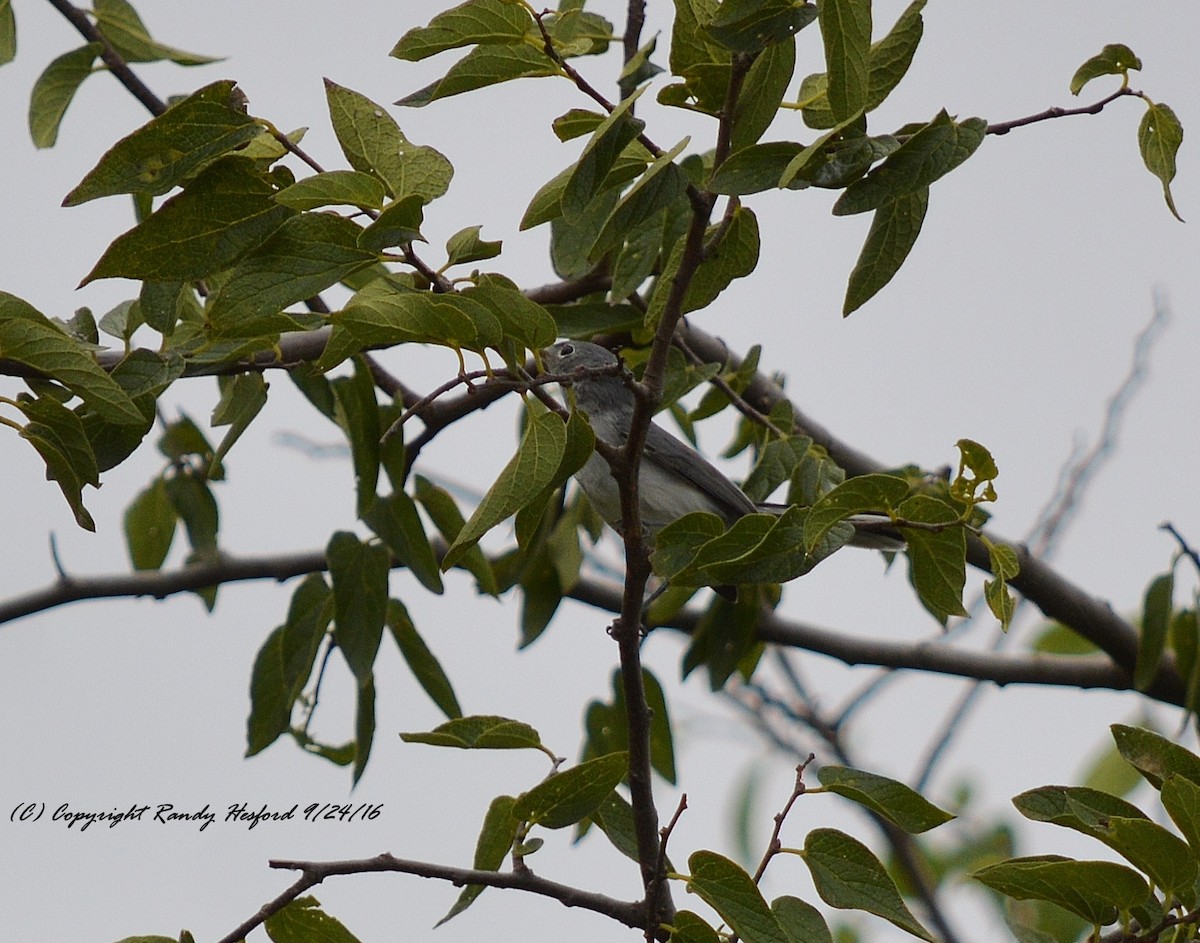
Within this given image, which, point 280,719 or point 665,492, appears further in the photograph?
point 665,492

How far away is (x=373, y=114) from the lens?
1.90 metres

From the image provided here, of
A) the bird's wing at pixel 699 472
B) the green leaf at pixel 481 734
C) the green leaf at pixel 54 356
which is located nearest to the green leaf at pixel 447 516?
the bird's wing at pixel 699 472

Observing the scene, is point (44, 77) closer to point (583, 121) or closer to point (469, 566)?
point (469, 566)

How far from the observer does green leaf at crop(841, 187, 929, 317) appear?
1.99m

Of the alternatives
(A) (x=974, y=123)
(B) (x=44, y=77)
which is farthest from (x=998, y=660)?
(B) (x=44, y=77)

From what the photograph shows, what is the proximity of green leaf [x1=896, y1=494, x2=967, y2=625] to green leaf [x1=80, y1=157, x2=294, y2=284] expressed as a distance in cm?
109

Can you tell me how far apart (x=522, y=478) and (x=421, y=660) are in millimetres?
1699

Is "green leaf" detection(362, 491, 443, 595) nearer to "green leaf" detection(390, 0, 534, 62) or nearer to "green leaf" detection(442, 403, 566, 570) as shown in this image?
"green leaf" detection(442, 403, 566, 570)

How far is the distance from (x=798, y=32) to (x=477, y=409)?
176cm

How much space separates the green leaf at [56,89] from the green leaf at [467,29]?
1.68m

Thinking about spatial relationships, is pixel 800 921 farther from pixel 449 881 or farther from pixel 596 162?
pixel 596 162

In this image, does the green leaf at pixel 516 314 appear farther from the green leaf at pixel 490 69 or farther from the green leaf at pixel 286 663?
the green leaf at pixel 286 663

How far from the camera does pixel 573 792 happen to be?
208cm

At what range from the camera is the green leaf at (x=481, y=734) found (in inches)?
83.0
